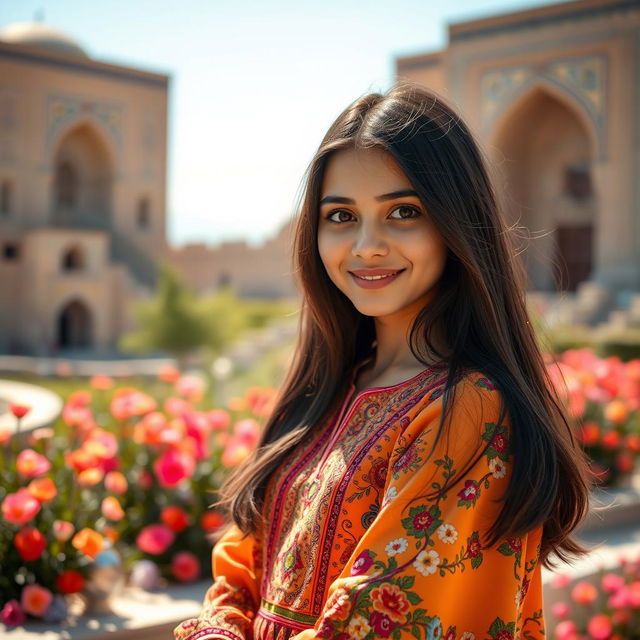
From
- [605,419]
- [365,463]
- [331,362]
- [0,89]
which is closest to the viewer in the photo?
[365,463]

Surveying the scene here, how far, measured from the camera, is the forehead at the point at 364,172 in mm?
1521

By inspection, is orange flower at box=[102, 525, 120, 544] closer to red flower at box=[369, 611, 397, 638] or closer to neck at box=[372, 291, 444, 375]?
neck at box=[372, 291, 444, 375]

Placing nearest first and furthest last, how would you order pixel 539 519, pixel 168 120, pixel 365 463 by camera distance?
pixel 539 519
pixel 365 463
pixel 168 120

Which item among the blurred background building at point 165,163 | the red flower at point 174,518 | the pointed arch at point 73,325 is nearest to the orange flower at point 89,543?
the red flower at point 174,518

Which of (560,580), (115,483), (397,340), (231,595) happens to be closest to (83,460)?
(115,483)

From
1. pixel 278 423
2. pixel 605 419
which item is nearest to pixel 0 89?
pixel 605 419

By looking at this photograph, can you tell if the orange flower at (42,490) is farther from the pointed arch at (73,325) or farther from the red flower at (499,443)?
the pointed arch at (73,325)

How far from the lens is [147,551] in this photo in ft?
9.72

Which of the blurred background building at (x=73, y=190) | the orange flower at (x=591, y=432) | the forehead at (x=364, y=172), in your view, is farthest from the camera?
the blurred background building at (x=73, y=190)

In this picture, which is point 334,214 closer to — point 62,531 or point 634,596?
point 62,531

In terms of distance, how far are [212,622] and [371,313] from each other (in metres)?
0.68

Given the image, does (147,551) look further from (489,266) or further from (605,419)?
(605,419)

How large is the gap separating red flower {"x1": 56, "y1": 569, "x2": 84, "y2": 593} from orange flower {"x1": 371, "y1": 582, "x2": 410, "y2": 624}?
158cm

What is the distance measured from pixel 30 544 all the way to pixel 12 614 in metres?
0.21
